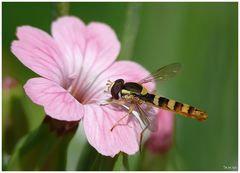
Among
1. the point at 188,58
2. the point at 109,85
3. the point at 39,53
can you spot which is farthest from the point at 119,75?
the point at 188,58

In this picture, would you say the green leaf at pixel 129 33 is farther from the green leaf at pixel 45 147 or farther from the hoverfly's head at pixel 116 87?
the green leaf at pixel 45 147

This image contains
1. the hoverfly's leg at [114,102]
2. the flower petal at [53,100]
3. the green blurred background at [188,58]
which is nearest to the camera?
the flower petal at [53,100]

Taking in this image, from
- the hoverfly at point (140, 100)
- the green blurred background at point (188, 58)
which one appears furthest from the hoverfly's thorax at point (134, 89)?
the green blurred background at point (188, 58)

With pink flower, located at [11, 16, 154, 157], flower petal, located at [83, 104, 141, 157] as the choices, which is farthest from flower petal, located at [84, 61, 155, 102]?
flower petal, located at [83, 104, 141, 157]

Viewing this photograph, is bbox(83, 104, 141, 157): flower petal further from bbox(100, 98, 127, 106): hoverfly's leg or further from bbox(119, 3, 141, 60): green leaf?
bbox(119, 3, 141, 60): green leaf

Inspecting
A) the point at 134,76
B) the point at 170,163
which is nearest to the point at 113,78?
the point at 134,76

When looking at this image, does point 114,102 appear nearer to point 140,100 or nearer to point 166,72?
point 140,100

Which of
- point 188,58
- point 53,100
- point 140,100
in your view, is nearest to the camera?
point 53,100
